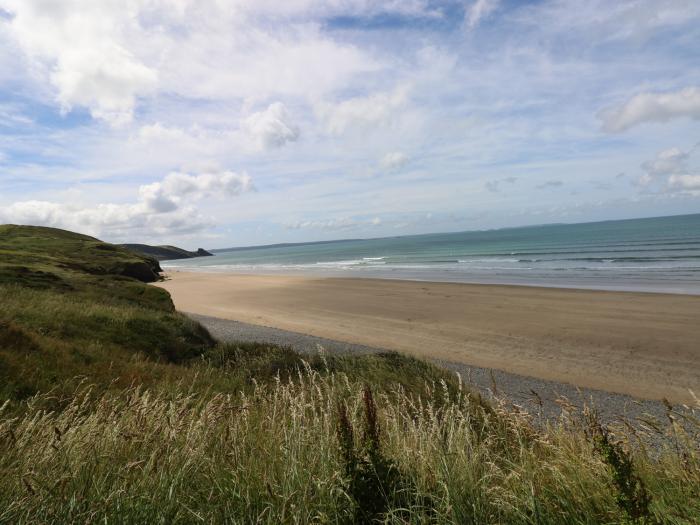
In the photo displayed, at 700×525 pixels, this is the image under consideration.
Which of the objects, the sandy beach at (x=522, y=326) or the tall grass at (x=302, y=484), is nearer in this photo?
the tall grass at (x=302, y=484)

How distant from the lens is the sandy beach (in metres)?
11.8

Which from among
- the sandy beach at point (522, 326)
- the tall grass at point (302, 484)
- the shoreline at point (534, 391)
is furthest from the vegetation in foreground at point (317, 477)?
the sandy beach at point (522, 326)

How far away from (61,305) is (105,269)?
20.8 metres

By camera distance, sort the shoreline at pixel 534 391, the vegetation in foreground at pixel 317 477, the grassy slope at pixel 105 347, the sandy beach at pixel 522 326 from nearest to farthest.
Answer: the vegetation in foreground at pixel 317 477
the grassy slope at pixel 105 347
the shoreline at pixel 534 391
the sandy beach at pixel 522 326

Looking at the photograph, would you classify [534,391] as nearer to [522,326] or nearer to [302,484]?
[302,484]

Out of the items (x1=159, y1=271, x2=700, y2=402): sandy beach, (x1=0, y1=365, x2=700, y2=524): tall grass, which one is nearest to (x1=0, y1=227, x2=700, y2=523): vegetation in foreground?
(x1=0, y1=365, x2=700, y2=524): tall grass

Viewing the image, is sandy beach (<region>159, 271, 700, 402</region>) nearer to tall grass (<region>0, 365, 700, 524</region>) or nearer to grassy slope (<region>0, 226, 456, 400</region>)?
grassy slope (<region>0, 226, 456, 400</region>)

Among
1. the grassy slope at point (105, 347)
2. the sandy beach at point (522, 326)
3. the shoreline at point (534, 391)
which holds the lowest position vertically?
the sandy beach at point (522, 326)

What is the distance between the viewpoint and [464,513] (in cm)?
286

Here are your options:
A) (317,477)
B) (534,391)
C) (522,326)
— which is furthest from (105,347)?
(522,326)

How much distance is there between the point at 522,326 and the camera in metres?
17.7

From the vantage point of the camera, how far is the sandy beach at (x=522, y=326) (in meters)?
11.8

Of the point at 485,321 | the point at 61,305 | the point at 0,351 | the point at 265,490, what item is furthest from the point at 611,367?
the point at 61,305

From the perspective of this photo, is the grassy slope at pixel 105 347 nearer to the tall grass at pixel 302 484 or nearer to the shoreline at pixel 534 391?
the shoreline at pixel 534 391
